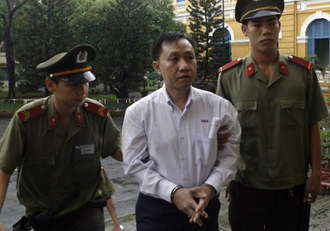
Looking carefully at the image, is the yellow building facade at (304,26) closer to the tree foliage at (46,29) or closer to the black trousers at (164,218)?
the tree foliage at (46,29)

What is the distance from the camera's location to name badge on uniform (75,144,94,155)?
277cm

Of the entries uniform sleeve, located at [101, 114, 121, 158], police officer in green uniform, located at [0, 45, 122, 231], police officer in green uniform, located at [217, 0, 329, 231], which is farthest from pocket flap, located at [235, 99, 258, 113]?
police officer in green uniform, located at [0, 45, 122, 231]

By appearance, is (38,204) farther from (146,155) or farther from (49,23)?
(49,23)

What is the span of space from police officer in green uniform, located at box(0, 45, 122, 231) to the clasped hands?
3.10 ft

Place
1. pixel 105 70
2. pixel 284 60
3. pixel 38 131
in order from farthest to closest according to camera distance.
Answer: pixel 105 70 < pixel 284 60 < pixel 38 131

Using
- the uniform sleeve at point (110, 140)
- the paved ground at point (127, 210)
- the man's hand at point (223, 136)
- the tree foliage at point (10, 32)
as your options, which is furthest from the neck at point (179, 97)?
the tree foliage at point (10, 32)

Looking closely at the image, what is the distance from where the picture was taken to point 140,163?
2.22m

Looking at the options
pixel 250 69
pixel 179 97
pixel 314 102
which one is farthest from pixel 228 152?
pixel 314 102

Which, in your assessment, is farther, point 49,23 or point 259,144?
point 49,23

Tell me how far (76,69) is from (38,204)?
969 millimetres

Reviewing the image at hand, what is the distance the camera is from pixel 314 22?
27.0 m

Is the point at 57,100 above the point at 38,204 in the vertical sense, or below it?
above

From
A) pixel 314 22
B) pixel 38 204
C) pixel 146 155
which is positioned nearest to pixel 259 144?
pixel 146 155

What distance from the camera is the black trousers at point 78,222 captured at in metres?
2.75
